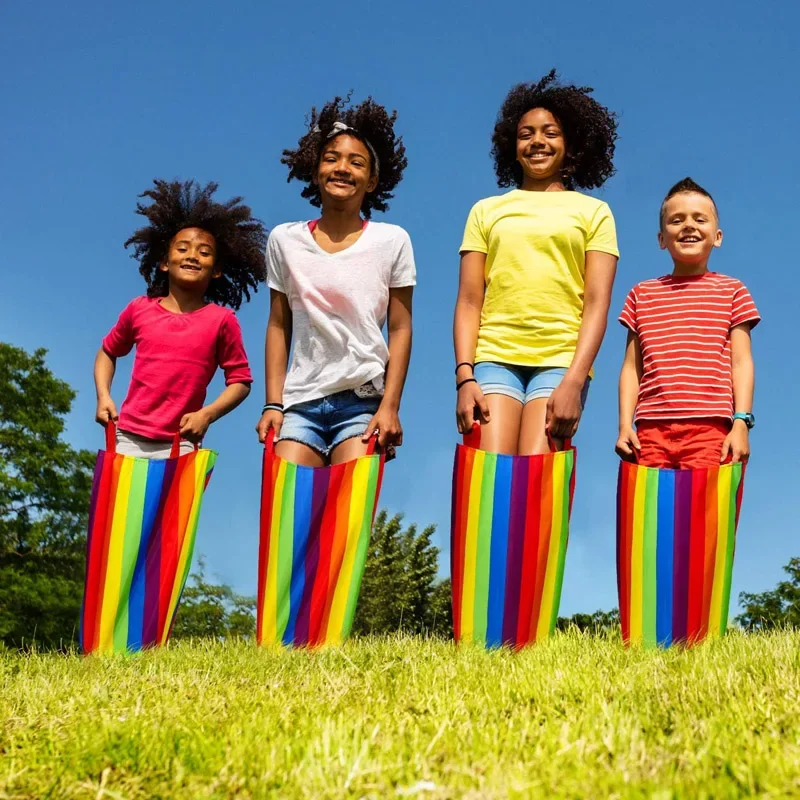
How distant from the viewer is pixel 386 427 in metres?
4.43

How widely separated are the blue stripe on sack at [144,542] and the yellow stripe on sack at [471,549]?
5.40 ft

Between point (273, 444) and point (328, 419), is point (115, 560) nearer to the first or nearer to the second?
point (273, 444)

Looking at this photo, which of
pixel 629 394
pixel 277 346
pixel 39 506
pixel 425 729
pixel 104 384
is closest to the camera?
pixel 425 729

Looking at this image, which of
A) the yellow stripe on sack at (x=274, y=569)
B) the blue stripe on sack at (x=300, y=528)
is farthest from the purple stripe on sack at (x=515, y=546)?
the yellow stripe on sack at (x=274, y=569)

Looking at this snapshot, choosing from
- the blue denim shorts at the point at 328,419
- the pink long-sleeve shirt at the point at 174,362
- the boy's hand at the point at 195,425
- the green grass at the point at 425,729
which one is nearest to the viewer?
the green grass at the point at 425,729

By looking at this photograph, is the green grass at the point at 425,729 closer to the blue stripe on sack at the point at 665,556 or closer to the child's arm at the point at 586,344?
the blue stripe on sack at the point at 665,556

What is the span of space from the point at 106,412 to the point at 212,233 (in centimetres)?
143

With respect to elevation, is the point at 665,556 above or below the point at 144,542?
above

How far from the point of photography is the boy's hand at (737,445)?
4.18 meters

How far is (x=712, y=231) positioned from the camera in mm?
4738

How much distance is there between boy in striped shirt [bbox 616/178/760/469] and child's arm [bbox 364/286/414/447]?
1058 mm

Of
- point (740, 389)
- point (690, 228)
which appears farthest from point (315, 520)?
point (690, 228)

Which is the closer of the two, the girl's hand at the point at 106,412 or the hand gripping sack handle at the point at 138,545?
the hand gripping sack handle at the point at 138,545

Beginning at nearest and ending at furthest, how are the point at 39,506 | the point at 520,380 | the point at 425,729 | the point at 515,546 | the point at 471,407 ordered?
the point at 425,729 → the point at 515,546 → the point at 471,407 → the point at 520,380 → the point at 39,506
